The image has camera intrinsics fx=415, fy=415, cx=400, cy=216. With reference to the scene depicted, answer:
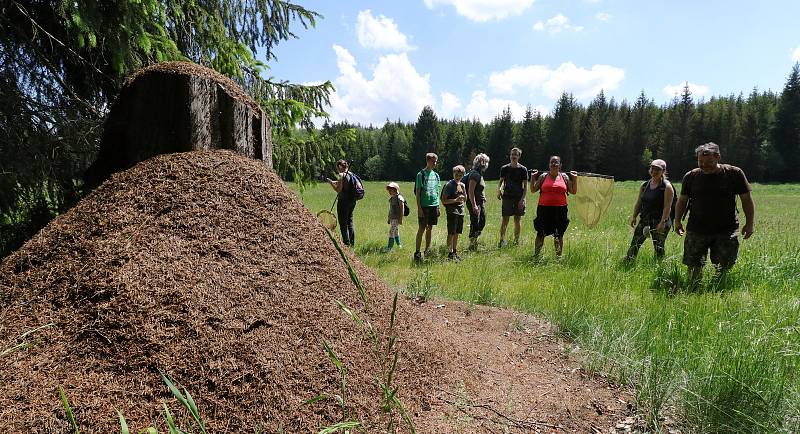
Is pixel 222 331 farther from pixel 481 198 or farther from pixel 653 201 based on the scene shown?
pixel 481 198

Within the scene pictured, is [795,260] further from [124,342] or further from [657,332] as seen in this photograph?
[124,342]

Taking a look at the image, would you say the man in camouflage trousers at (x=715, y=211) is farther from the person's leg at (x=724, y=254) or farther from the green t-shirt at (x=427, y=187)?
the green t-shirt at (x=427, y=187)

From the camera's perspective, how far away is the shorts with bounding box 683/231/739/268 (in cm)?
507

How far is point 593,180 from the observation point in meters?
9.06

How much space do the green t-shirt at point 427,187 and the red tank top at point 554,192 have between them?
1.88m

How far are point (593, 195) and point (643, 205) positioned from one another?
2.59m

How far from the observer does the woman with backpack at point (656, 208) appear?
6232mm

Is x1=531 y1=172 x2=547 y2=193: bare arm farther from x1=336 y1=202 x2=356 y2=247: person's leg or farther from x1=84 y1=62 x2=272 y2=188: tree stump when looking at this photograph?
x1=84 y1=62 x2=272 y2=188: tree stump

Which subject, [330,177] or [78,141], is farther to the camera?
[330,177]

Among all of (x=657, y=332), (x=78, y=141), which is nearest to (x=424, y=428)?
(x=657, y=332)

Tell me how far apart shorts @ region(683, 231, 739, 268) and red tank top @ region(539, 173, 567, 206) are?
2.11 meters

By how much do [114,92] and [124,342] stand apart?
3.64m

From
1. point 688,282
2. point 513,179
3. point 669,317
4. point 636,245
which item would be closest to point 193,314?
point 669,317

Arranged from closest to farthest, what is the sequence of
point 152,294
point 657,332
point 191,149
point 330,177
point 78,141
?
point 152,294 < point 191,149 < point 657,332 < point 78,141 < point 330,177
